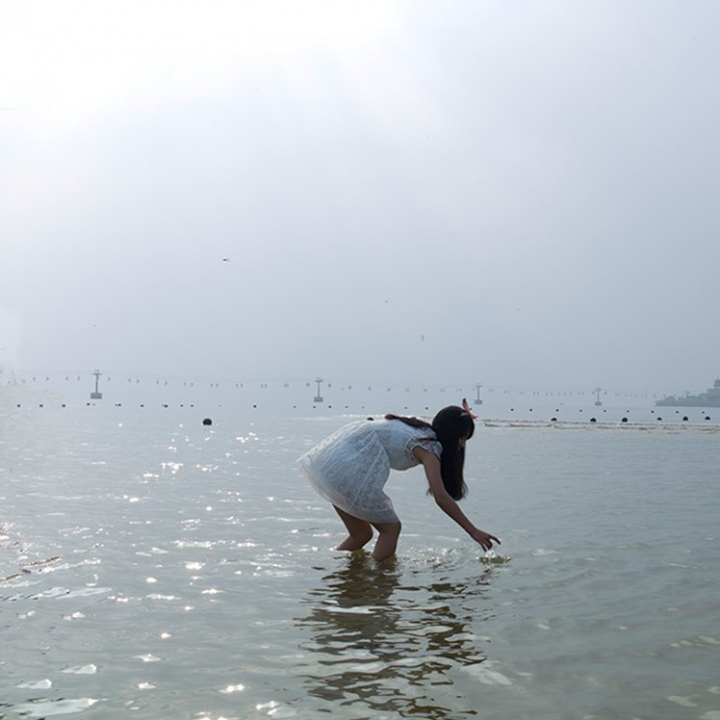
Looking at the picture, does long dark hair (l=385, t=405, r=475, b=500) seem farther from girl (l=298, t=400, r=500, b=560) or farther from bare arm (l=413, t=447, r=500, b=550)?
bare arm (l=413, t=447, r=500, b=550)

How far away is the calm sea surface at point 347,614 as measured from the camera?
5.12 metres

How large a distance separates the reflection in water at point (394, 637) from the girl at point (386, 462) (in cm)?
63

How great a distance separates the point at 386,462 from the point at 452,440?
30.5 inches

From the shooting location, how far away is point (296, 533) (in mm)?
12008

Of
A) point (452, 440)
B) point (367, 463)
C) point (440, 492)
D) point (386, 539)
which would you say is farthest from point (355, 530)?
point (452, 440)

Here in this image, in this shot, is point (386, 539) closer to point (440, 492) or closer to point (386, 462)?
point (386, 462)

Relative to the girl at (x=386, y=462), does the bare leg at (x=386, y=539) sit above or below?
below

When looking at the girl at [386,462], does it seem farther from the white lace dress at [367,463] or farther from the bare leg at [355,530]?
the bare leg at [355,530]

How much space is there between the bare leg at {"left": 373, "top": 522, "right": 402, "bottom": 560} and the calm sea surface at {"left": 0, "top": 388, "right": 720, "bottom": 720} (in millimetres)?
241

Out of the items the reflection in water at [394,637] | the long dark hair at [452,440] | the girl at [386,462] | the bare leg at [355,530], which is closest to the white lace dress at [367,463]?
the girl at [386,462]

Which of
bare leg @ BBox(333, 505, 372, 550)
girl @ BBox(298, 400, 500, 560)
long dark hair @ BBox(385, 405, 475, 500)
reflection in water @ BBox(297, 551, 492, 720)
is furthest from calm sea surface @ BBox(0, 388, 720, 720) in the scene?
long dark hair @ BBox(385, 405, 475, 500)

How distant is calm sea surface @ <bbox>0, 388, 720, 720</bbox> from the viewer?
512 centimetres

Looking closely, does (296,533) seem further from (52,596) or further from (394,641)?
(394,641)

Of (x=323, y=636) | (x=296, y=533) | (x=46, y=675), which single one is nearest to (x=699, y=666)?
(x=323, y=636)
